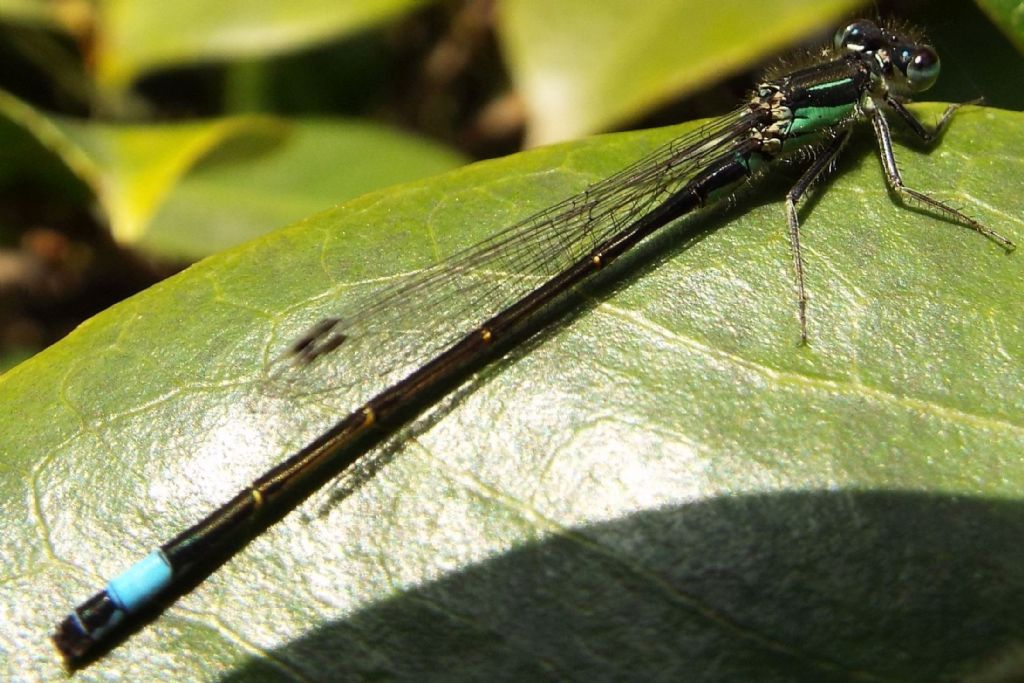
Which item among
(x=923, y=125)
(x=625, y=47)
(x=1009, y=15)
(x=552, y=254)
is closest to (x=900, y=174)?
(x=923, y=125)

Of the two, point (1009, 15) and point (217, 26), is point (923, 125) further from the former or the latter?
point (217, 26)

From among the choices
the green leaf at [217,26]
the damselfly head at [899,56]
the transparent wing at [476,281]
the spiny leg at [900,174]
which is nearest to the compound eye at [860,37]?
the damselfly head at [899,56]

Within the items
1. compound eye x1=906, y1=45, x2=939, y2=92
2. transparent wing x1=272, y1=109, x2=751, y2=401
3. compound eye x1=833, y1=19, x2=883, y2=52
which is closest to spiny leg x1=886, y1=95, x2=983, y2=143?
compound eye x1=906, y1=45, x2=939, y2=92

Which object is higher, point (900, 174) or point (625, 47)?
point (625, 47)

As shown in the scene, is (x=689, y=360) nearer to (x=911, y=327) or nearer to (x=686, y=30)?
(x=911, y=327)

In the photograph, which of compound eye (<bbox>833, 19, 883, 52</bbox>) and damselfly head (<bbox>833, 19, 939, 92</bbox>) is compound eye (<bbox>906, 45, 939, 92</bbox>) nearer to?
damselfly head (<bbox>833, 19, 939, 92</bbox>)

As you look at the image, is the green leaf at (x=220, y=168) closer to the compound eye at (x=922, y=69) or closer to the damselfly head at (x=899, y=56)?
the damselfly head at (x=899, y=56)
